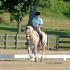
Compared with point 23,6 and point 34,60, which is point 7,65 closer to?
point 34,60

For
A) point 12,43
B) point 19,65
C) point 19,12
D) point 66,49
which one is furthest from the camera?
point 19,12

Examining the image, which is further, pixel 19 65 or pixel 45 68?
pixel 19 65

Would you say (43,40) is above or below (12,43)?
above

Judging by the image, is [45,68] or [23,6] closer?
[45,68]

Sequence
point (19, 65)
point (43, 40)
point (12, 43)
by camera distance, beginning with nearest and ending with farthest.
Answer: point (19, 65)
point (43, 40)
point (12, 43)

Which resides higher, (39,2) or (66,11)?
(39,2)

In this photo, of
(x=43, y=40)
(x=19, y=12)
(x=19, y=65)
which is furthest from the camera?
(x=19, y=12)

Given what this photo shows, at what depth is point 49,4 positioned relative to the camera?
39.1 metres

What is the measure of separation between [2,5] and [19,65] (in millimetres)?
22914

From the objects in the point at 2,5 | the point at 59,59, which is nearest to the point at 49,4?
the point at 2,5

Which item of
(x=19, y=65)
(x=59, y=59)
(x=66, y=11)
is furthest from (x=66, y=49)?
(x=66, y=11)

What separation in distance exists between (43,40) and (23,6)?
68.8ft

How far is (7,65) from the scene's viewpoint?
15062 mm

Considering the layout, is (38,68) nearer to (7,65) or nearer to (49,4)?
(7,65)
